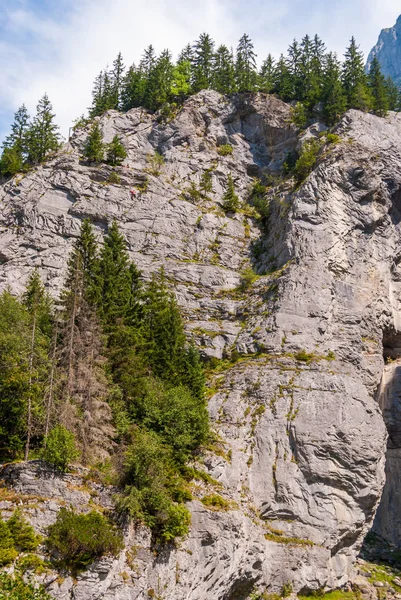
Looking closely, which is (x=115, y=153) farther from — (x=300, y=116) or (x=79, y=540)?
Answer: (x=79, y=540)

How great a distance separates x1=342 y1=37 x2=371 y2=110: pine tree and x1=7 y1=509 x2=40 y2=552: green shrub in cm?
6223

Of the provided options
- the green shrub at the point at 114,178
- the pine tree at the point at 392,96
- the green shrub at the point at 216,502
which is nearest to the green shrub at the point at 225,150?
the green shrub at the point at 114,178

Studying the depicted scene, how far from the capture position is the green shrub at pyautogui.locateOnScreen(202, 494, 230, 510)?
92.7ft

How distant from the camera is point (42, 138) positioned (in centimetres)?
6550

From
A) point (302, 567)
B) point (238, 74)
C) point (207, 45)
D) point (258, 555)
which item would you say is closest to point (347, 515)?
point (302, 567)

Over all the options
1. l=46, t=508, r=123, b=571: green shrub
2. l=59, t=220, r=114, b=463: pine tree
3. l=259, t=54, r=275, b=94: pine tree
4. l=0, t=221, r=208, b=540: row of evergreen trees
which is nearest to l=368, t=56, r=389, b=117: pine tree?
l=259, t=54, r=275, b=94: pine tree

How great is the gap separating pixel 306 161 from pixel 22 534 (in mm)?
48710

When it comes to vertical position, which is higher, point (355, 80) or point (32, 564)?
point (355, 80)

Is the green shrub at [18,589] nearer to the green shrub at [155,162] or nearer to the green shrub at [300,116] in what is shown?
the green shrub at [155,162]

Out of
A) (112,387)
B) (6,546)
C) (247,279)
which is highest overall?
(247,279)

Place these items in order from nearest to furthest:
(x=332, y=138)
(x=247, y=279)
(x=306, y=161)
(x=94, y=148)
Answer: (x=247, y=279)
(x=306, y=161)
(x=332, y=138)
(x=94, y=148)

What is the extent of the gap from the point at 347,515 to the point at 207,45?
74.5 metres

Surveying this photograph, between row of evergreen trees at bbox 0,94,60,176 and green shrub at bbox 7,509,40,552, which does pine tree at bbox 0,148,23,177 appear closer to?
row of evergreen trees at bbox 0,94,60,176

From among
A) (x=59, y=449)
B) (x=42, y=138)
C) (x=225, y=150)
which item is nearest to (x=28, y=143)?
(x=42, y=138)
